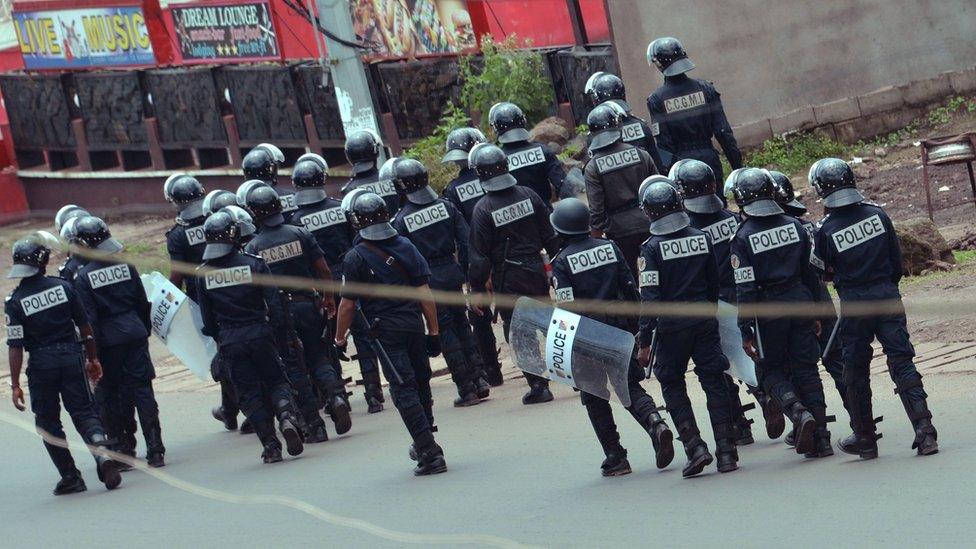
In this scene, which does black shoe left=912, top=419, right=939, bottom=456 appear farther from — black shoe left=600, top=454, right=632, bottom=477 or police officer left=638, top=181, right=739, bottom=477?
black shoe left=600, top=454, right=632, bottom=477

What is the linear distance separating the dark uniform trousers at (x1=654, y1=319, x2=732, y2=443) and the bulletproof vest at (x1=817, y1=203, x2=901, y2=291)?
867 millimetres

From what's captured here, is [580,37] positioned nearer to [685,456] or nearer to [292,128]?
[292,128]

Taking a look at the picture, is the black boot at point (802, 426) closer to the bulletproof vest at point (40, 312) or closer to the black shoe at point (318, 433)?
the black shoe at point (318, 433)

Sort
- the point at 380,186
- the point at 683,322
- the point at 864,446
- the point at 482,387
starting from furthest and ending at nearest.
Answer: the point at 380,186 < the point at 482,387 < the point at 683,322 < the point at 864,446

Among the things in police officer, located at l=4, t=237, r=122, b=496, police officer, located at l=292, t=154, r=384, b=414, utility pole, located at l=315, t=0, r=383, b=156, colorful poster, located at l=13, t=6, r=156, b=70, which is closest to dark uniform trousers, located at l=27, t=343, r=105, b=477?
police officer, located at l=4, t=237, r=122, b=496

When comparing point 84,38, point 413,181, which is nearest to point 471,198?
point 413,181

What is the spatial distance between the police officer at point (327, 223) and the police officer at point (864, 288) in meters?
4.90

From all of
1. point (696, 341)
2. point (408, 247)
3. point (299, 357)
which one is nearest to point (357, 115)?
point (299, 357)

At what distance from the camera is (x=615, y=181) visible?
41.1 ft

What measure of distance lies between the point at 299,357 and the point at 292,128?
11476 mm

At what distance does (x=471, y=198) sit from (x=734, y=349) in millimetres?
3989

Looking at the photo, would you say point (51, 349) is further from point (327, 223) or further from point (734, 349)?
point (734, 349)

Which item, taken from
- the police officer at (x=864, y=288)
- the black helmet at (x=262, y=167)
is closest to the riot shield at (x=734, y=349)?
the police officer at (x=864, y=288)

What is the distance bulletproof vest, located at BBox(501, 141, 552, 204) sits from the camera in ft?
43.4
